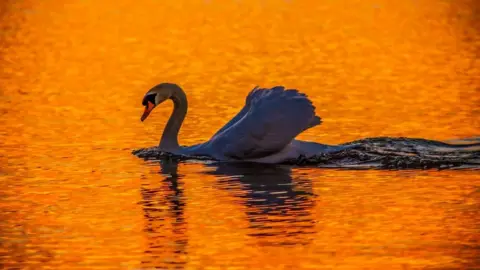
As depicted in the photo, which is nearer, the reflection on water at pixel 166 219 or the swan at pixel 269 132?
the reflection on water at pixel 166 219

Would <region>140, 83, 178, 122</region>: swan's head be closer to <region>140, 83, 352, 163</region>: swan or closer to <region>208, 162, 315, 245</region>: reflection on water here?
<region>140, 83, 352, 163</region>: swan

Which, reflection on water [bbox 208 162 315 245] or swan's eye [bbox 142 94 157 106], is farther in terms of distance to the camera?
swan's eye [bbox 142 94 157 106]

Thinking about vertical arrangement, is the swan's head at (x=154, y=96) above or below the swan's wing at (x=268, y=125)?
above

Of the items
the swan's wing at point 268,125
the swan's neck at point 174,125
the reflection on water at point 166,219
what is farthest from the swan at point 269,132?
the reflection on water at point 166,219

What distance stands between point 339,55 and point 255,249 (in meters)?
22.0

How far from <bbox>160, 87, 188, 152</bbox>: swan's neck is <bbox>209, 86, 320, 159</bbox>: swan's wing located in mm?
1021

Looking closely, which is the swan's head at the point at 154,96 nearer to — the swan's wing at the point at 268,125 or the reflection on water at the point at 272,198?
the swan's wing at the point at 268,125

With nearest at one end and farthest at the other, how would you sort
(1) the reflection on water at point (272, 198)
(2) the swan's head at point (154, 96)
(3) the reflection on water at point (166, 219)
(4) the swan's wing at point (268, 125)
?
(3) the reflection on water at point (166, 219) < (1) the reflection on water at point (272, 198) < (4) the swan's wing at point (268, 125) < (2) the swan's head at point (154, 96)

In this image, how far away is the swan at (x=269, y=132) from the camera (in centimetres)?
2080

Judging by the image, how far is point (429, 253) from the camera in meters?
14.8

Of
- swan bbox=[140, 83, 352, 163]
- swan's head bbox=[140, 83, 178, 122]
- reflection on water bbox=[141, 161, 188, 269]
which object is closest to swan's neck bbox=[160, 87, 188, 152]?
swan's head bbox=[140, 83, 178, 122]

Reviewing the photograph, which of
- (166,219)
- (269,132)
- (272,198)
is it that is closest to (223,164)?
(269,132)

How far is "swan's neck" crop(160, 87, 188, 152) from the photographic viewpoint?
2212cm

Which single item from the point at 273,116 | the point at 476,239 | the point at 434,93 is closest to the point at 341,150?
the point at 273,116
